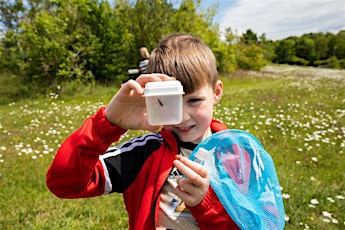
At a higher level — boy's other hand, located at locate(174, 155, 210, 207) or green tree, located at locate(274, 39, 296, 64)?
boy's other hand, located at locate(174, 155, 210, 207)

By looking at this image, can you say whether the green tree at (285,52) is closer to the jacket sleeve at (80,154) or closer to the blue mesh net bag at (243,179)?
the blue mesh net bag at (243,179)

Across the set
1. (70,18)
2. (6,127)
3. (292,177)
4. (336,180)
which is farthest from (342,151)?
(70,18)

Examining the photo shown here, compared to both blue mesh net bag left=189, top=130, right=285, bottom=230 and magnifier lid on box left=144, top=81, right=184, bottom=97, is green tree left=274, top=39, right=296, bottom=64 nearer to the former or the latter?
blue mesh net bag left=189, top=130, right=285, bottom=230

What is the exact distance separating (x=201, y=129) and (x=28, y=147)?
15.4 feet

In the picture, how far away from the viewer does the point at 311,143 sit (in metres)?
5.23

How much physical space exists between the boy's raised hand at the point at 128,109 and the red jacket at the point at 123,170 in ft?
0.12

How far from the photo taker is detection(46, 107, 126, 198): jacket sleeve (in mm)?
1171

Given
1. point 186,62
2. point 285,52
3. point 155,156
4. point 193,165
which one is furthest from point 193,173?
point 285,52

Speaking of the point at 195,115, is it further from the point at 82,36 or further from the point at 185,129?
the point at 82,36

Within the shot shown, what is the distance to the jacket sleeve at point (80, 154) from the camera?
117 cm

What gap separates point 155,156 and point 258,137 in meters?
4.42

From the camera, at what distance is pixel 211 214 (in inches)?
50.0

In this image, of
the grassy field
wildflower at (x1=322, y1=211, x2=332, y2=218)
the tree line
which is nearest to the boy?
the grassy field

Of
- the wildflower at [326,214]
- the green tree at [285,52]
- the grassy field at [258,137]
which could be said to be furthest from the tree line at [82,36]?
the green tree at [285,52]
